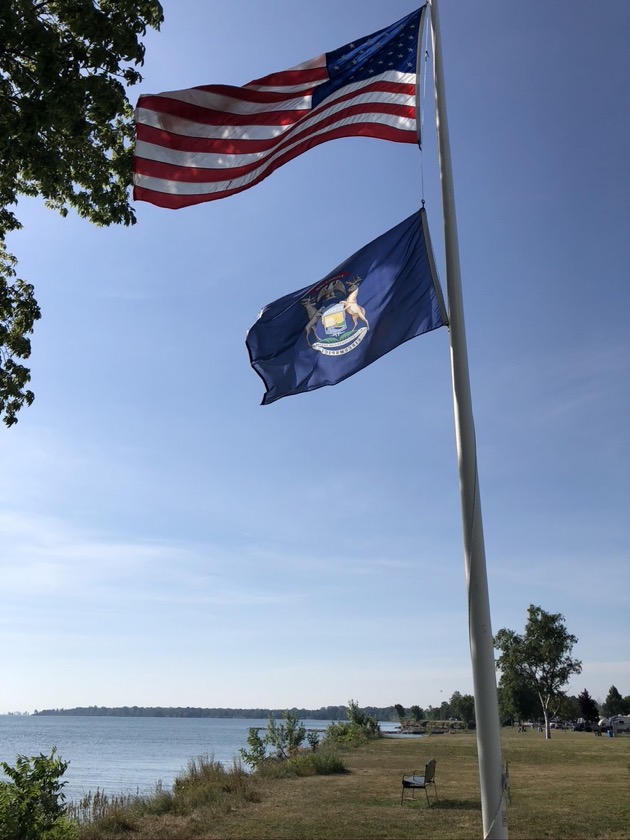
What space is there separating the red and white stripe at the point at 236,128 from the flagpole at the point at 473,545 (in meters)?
1.11

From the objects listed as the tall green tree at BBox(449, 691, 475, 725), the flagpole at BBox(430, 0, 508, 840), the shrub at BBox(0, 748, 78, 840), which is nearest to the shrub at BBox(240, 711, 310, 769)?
the shrub at BBox(0, 748, 78, 840)

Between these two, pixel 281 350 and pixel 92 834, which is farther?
pixel 92 834

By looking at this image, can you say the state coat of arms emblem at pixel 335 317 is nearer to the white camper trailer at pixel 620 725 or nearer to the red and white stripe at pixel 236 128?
the red and white stripe at pixel 236 128

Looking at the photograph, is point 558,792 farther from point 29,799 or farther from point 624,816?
point 29,799

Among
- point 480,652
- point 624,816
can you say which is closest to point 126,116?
point 480,652

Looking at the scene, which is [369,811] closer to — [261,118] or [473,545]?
[473,545]

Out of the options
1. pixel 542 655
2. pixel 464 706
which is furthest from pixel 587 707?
pixel 464 706

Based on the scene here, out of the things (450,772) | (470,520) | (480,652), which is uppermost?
(470,520)

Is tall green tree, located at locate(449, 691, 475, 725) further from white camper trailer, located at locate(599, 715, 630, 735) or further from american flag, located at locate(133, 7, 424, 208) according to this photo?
american flag, located at locate(133, 7, 424, 208)

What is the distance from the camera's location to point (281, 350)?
26.1 feet

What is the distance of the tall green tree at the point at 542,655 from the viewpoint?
184ft

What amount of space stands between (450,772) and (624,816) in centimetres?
1047

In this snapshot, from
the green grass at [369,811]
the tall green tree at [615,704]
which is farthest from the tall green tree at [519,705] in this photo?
the green grass at [369,811]

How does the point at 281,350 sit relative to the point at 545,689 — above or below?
above
